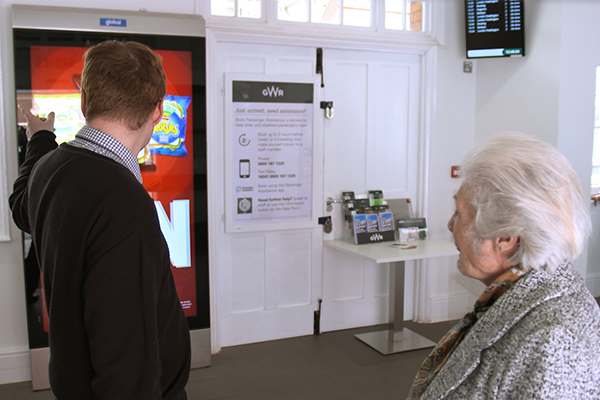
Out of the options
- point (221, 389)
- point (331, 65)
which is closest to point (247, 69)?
point (331, 65)

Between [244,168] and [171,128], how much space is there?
Answer: 0.67 m

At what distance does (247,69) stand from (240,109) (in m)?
0.29

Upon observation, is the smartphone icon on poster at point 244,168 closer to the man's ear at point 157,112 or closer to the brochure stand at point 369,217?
the brochure stand at point 369,217

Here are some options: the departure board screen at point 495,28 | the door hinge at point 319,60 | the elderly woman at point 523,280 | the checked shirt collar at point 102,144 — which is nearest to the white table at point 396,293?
the door hinge at point 319,60

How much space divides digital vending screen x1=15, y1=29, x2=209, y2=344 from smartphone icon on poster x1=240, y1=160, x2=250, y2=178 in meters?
0.45

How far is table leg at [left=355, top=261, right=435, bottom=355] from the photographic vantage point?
3680 mm

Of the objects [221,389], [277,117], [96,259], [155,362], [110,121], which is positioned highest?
[277,117]

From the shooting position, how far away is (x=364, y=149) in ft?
13.1

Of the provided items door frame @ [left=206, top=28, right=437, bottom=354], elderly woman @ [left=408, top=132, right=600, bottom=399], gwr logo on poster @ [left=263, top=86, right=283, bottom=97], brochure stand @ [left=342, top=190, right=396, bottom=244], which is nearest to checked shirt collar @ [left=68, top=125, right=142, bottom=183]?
elderly woman @ [left=408, top=132, right=600, bottom=399]

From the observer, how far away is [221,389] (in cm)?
306

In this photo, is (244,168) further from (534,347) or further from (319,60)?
(534,347)

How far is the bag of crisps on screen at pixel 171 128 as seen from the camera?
10.3 ft

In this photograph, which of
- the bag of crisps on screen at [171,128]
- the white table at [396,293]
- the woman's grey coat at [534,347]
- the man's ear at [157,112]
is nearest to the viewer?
the woman's grey coat at [534,347]

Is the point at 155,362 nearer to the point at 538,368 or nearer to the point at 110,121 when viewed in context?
the point at 110,121
